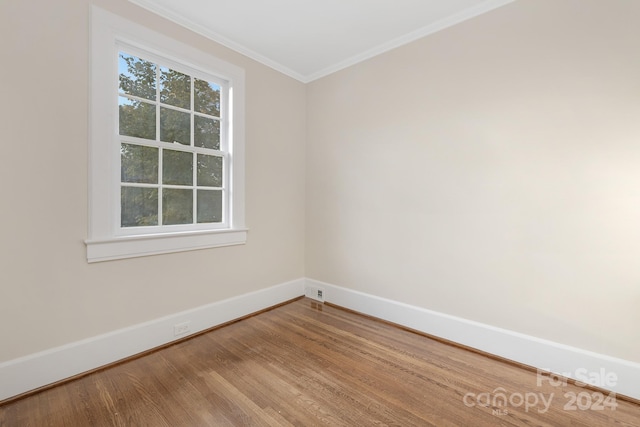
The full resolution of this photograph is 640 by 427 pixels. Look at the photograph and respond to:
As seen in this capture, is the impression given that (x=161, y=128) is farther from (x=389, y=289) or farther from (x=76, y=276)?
(x=389, y=289)

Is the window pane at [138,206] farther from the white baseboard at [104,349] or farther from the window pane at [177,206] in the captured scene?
the white baseboard at [104,349]

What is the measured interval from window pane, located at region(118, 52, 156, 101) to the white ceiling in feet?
1.35

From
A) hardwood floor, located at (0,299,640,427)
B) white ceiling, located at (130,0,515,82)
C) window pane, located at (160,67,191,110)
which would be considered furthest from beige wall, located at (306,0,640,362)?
window pane, located at (160,67,191,110)

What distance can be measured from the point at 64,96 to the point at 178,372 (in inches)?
78.3

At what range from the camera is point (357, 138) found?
9.82ft

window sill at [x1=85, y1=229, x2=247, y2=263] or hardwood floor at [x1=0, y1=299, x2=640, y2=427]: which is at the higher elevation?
window sill at [x1=85, y1=229, x2=247, y2=263]

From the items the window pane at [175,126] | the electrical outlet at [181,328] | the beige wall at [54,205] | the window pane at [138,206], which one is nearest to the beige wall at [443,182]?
the beige wall at [54,205]

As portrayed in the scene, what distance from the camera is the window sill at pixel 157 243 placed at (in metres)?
1.96

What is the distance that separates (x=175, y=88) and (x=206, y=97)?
28 cm

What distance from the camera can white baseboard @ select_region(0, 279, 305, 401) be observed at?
169 centimetres

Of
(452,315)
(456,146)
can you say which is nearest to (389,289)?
(452,315)

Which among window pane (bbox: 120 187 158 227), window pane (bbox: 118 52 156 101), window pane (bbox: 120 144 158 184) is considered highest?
window pane (bbox: 118 52 156 101)

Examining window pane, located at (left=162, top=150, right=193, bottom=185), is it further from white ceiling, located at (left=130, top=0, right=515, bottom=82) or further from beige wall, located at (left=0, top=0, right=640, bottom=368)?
white ceiling, located at (left=130, top=0, right=515, bottom=82)

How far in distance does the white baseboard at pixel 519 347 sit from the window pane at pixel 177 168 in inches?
81.1
